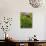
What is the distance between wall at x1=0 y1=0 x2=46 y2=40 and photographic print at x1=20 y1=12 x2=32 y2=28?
10 centimetres

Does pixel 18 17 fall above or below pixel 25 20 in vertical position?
above

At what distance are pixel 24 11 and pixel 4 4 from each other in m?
0.69

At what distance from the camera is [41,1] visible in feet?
14.6

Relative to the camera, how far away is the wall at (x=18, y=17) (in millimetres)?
4285

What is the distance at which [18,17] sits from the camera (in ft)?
14.2

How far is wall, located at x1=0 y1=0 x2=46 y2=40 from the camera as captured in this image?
4285 millimetres

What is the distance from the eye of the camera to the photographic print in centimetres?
434

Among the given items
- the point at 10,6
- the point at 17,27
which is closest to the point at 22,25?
the point at 17,27

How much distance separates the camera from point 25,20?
172 inches

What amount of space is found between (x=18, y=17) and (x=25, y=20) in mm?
253

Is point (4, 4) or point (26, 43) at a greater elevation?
point (4, 4)

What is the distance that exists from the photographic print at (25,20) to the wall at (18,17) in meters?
0.10

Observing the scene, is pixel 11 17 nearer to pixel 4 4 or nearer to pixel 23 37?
pixel 4 4

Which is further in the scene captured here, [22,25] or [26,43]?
[22,25]
